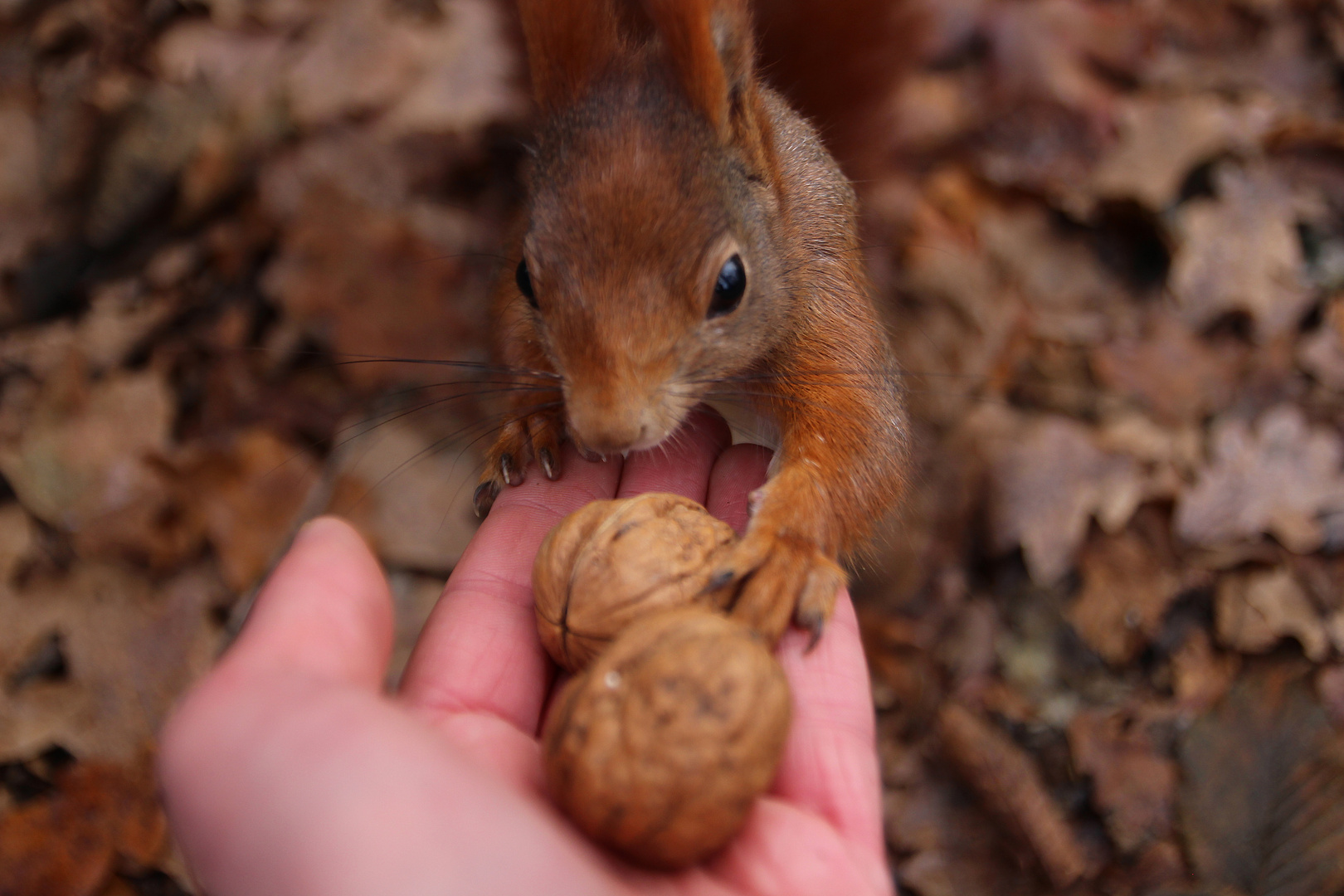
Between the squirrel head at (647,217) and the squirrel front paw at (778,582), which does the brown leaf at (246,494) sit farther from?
the squirrel front paw at (778,582)

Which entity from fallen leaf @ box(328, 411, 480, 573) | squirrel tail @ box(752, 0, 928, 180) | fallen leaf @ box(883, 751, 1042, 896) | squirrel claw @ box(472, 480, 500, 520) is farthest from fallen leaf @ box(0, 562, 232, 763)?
squirrel tail @ box(752, 0, 928, 180)

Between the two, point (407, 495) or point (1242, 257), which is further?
point (1242, 257)

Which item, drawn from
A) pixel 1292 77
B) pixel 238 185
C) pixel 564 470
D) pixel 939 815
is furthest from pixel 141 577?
pixel 1292 77

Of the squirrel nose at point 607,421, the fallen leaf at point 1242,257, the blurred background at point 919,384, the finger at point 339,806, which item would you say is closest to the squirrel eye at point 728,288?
the squirrel nose at point 607,421

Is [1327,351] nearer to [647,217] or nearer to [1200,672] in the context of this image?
[1200,672]

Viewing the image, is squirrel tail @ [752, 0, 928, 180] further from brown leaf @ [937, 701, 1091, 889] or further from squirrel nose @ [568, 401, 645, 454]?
brown leaf @ [937, 701, 1091, 889]

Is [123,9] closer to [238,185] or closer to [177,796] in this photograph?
[238,185]

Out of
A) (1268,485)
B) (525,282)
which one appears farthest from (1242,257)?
(525,282)
